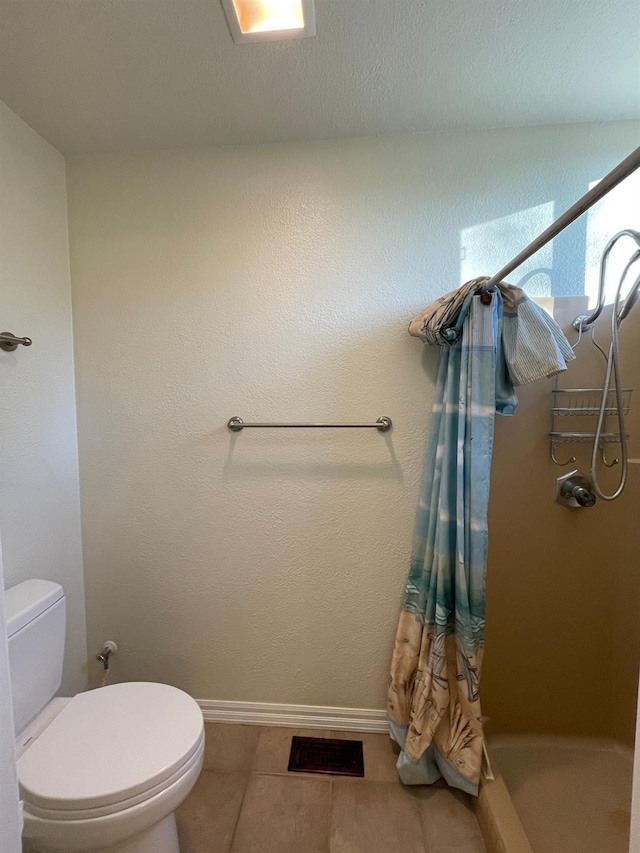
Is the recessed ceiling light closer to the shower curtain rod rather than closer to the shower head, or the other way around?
the shower curtain rod

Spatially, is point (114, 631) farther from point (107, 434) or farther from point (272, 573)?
point (107, 434)

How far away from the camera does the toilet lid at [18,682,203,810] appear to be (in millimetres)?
890

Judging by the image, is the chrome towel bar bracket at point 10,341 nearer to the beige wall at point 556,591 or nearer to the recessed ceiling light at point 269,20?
the recessed ceiling light at point 269,20

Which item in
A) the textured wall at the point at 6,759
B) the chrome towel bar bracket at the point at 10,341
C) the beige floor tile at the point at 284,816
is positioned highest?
the chrome towel bar bracket at the point at 10,341

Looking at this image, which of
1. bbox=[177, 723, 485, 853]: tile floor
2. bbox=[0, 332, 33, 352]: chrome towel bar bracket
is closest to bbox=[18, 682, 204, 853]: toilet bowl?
bbox=[177, 723, 485, 853]: tile floor

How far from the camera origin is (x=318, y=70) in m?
1.14

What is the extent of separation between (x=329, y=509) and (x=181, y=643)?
0.85 metres

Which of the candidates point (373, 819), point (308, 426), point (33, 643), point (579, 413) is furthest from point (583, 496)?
point (33, 643)

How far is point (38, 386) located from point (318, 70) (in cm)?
138

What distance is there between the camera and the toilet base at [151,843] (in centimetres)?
92

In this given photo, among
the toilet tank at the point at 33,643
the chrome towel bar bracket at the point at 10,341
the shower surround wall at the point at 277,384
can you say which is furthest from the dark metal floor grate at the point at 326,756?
the chrome towel bar bracket at the point at 10,341

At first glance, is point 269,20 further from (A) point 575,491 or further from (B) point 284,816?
(B) point 284,816

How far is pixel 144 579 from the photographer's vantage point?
5.15 ft

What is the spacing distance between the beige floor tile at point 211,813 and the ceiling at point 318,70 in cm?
231
